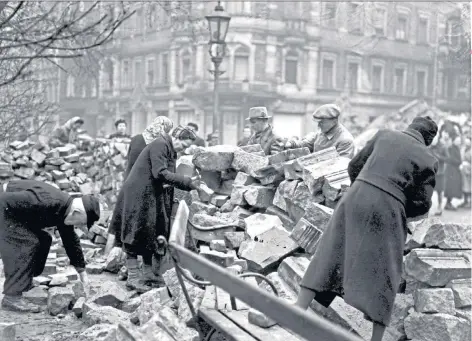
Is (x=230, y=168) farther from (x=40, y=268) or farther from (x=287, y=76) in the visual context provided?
(x=287, y=76)

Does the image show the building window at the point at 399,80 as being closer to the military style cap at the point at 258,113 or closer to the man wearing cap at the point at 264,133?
the man wearing cap at the point at 264,133

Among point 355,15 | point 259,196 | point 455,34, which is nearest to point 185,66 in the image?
point 355,15

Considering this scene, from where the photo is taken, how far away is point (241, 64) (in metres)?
35.3

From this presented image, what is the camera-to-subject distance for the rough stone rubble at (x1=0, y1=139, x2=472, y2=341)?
539 centimetres

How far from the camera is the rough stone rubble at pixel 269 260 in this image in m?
5.39

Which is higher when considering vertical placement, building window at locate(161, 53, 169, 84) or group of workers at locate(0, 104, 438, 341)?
building window at locate(161, 53, 169, 84)

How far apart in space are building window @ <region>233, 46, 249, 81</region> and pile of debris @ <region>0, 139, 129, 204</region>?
66.0 feet

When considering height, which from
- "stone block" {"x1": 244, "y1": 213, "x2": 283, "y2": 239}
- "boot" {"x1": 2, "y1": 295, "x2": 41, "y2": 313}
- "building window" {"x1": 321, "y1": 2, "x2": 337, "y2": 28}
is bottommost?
"boot" {"x1": 2, "y1": 295, "x2": 41, "y2": 313}

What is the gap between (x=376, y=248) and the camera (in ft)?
14.6

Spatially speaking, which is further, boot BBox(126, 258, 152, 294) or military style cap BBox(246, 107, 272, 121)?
military style cap BBox(246, 107, 272, 121)

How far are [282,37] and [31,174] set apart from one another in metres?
25.3

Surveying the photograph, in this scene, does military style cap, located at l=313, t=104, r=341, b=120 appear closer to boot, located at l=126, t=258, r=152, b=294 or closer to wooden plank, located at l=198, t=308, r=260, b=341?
boot, located at l=126, t=258, r=152, b=294

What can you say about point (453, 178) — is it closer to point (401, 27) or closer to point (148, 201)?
point (148, 201)

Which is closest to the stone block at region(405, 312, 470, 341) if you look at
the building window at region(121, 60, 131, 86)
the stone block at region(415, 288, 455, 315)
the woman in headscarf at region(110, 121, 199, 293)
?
the stone block at region(415, 288, 455, 315)
